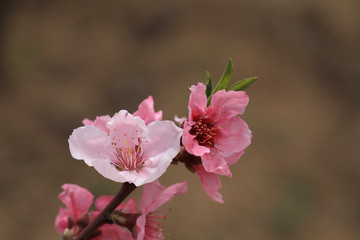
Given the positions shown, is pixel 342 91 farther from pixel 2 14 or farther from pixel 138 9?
pixel 2 14

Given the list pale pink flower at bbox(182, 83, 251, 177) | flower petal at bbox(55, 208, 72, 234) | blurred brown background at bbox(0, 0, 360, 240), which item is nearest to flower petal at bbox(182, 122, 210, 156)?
pale pink flower at bbox(182, 83, 251, 177)

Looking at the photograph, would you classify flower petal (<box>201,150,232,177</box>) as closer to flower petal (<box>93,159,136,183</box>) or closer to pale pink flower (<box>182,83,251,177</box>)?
pale pink flower (<box>182,83,251,177</box>)

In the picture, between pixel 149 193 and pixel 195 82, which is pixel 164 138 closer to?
pixel 149 193

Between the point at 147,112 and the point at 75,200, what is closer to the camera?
the point at 147,112

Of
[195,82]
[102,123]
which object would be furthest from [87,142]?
[195,82]

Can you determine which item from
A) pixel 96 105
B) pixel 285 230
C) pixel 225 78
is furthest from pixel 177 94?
pixel 225 78

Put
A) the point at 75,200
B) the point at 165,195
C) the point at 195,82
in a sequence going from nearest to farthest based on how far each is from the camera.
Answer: the point at 165,195
the point at 75,200
the point at 195,82
